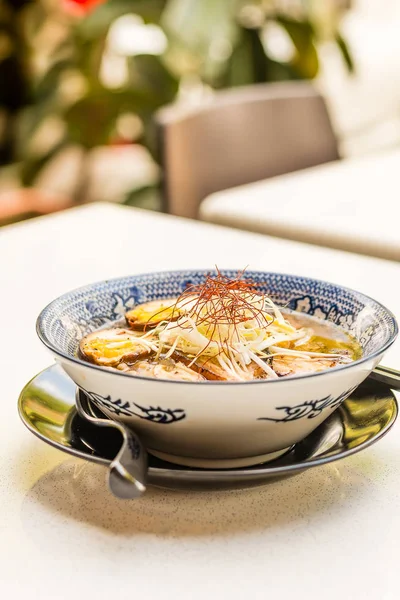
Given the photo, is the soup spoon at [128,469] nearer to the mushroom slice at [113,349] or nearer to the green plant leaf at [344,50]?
the mushroom slice at [113,349]

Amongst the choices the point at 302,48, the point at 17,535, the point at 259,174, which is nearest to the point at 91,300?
the point at 17,535

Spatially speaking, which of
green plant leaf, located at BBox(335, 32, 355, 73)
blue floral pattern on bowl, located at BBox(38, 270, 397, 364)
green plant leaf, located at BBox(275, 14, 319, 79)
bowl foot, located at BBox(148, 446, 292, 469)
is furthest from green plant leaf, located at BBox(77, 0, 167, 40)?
bowl foot, located at BBox(148, 446, 292, 469)

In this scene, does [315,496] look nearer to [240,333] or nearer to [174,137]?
[240,333]

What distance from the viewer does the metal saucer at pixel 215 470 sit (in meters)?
0.45

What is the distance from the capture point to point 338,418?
0.56 m

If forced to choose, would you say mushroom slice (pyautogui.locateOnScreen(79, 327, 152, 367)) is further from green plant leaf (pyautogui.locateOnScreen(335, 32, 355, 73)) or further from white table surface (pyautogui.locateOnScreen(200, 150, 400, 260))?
green plant leaf (pyautogui.locateOnScreen(335, 32, 355, 73))

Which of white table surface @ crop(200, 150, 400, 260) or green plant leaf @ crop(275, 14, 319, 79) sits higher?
green plant leaf @ crop(275, 14, 319, 79)

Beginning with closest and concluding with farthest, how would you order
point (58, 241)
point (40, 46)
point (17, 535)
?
point (17, 535) → point (58, 241) → point (40, 46)

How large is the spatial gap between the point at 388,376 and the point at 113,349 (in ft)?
0.66

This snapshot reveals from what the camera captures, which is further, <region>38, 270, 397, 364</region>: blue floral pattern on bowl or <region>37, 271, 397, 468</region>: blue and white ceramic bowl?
<region>38, 270, 397, 364</region>: blue floral pattern on bowl

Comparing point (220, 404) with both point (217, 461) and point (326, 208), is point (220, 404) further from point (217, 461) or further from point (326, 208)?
point (326, 208)

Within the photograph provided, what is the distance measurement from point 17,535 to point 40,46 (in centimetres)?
355

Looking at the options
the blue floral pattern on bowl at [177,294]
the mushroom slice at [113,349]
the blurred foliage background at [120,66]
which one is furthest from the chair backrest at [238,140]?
the mushroom slice at [113,349]

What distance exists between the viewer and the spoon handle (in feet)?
1.89
